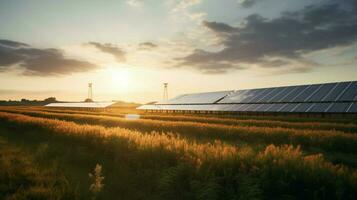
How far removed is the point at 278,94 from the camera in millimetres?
50000

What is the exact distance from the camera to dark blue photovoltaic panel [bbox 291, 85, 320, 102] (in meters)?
42.6

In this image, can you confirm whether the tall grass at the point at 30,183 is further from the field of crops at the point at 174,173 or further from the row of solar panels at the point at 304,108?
the row of solar panels at the point at 304,108

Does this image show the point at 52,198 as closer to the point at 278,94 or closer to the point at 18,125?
the point at 18,125

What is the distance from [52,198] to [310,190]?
6259 mm

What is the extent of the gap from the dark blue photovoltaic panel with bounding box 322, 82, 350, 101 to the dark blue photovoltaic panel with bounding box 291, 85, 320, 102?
3.38 metres

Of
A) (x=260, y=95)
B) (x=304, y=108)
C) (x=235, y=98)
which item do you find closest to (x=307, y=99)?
(x=304, y=108)

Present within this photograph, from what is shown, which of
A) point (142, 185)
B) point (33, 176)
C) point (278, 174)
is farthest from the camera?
point (33, 176)

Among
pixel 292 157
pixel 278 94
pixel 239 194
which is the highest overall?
pixel 278 94

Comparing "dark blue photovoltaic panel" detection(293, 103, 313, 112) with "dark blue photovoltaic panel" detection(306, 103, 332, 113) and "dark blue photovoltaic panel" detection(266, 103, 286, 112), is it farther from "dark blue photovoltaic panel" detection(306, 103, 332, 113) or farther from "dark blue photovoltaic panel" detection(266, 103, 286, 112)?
"dark blue photovoltaic panel" detection(266, 103, 286, 112)

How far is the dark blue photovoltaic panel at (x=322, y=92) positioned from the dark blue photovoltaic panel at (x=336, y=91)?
745 millimetres

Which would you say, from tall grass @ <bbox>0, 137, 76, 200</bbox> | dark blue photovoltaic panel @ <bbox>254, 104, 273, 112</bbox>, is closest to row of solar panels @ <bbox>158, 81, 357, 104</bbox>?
dark blue photovoltaic panel @ <bbox>254, 104, 273, 112</bbox>

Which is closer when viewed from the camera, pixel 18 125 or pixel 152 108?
pixel 18 125

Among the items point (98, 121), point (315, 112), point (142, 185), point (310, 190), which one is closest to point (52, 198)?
point (142, 185)

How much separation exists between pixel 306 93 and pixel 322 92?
9.88ft
